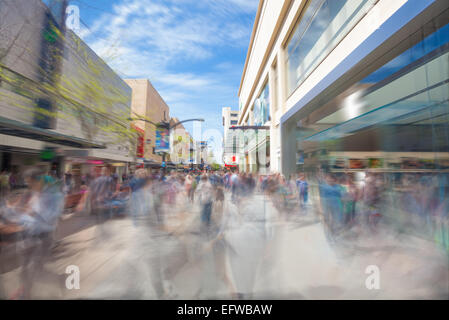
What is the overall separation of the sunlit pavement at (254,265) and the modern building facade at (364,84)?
2996mm

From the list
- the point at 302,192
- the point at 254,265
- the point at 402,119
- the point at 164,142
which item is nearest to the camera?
the point at 254,265

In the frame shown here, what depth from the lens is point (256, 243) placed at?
534 cm

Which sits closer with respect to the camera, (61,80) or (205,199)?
(205,199)

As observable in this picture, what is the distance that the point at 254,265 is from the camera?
13.5ft

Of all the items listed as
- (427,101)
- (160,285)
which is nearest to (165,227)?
(160,285)

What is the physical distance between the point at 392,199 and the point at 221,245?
577 centimetres

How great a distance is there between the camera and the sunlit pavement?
3.24 meters

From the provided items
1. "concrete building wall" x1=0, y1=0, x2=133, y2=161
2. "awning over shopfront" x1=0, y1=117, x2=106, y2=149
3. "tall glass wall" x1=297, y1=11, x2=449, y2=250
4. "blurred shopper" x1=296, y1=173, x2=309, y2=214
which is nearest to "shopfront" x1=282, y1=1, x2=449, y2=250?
"tall glass wall" x1=297, y1=11, x2=449, y2=250

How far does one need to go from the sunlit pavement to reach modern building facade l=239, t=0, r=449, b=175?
3.00m

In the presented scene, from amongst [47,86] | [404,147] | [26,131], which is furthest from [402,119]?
[26,131]

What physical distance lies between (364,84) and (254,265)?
8841 millimetres

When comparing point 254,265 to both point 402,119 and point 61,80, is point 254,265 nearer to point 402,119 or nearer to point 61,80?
point 402,119

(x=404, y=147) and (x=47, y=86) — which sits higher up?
(x=47, y=86)
